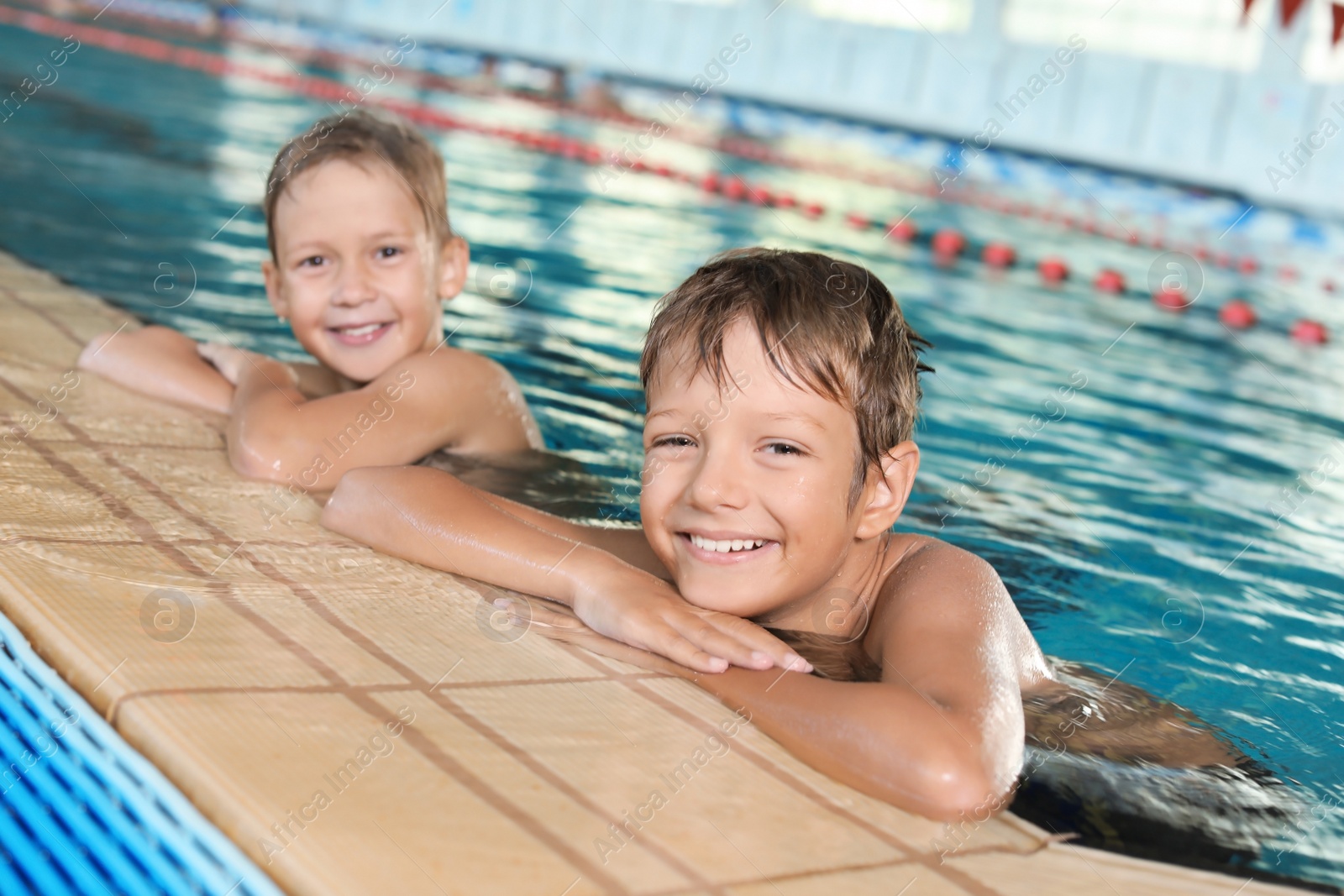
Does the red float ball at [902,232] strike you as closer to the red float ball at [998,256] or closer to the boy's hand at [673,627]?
the red float ball at [998,256]

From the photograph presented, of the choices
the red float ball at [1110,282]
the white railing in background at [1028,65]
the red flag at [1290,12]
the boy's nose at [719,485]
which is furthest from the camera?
the white railing in background at [1028,65]

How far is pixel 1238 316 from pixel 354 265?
237 inches

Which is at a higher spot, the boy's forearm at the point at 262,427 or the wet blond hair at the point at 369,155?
the wet blond hair at the point at 369,155

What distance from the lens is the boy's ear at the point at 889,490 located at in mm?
1948

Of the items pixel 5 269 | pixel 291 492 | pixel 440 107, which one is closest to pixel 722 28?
pixel 440 107

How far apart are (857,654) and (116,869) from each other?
108 centimetres

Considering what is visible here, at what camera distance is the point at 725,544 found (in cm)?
186

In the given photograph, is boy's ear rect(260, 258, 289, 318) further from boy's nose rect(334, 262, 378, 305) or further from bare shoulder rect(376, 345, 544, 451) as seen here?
bare shoulder rect(376, 345, 544, 451)

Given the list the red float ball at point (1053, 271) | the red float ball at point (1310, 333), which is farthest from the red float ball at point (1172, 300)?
the red float ball at point (1310, 333)

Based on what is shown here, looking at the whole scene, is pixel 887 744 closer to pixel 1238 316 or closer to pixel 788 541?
pixel 788 541

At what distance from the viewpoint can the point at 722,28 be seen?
1745cm

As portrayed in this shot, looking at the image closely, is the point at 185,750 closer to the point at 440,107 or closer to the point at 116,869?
the point at 116,869

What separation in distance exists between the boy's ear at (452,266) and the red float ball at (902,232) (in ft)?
19.6

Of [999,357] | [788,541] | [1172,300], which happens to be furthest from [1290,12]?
[788,541]
